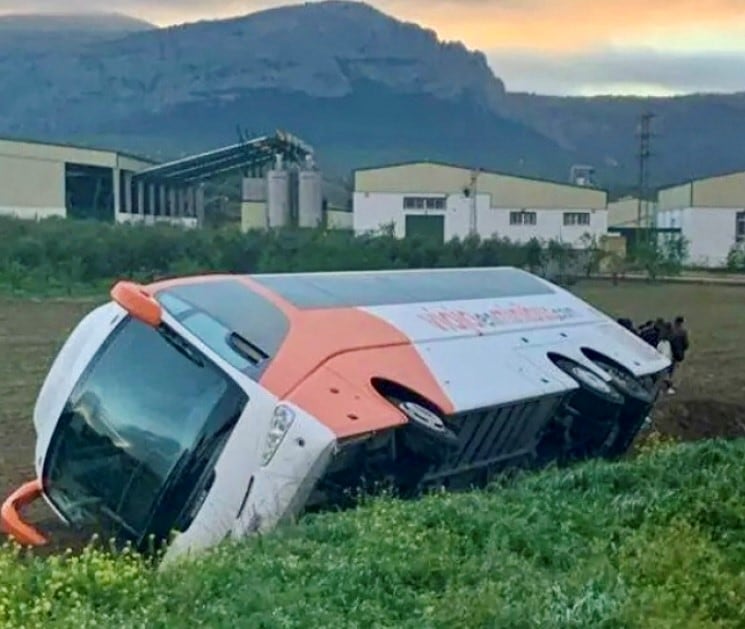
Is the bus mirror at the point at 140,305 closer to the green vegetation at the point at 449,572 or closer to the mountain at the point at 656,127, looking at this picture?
the green vegetation at the point at 449,572

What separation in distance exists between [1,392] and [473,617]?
10467 mm

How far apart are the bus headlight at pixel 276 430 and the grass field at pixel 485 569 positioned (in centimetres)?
43

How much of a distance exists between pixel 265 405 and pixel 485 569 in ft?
5.41

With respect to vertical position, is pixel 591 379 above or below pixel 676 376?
above

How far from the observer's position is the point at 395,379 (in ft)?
19.5

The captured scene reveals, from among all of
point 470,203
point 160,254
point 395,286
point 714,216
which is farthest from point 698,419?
point 714,216

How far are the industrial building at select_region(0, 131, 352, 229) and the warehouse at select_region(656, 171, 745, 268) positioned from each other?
1576cm

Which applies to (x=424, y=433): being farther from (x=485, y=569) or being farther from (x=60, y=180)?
(x=60, y=180)

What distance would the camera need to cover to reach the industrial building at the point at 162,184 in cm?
4725

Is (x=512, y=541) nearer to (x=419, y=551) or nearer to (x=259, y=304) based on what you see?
(x=419, y=551)

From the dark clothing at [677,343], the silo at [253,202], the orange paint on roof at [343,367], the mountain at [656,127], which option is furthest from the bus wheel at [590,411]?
the mountain at [656,127]

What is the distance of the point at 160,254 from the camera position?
31828 millimetres

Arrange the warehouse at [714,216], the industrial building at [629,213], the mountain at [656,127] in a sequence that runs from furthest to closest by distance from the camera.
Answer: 1. the mountain at [656,127]
2. the industrial building at [629,213]
3. the warehouse at [714,216]

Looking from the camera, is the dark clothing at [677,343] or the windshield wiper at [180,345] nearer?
the windshield wiper at [180,345]
